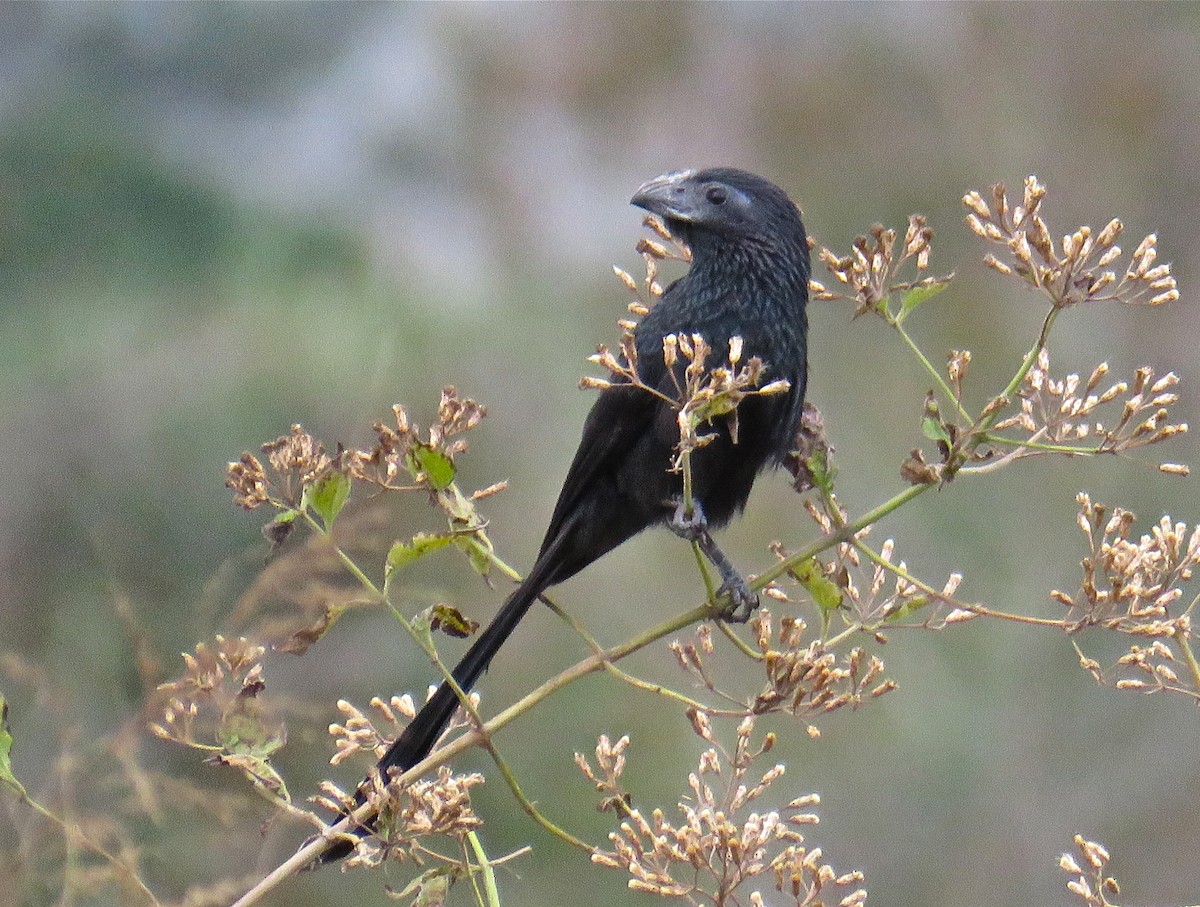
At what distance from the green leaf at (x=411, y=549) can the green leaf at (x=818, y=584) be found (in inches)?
17.7

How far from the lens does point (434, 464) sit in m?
1.76

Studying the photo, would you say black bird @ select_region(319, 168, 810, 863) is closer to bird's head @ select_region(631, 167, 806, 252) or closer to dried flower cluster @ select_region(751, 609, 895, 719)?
bird's head @ select_region(631, 167, 806, 252)

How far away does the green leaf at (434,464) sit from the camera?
176 cm

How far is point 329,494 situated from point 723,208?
149cm

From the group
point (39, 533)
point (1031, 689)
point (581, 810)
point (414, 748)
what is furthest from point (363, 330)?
point (414, 748)

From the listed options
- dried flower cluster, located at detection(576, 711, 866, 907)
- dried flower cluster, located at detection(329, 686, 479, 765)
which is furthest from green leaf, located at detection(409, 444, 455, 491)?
dried flower cluster, located at detection(576, 711, 866, 907)

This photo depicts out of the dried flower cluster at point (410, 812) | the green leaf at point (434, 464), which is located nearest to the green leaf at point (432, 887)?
the dried flower cluster at point (410, 812)

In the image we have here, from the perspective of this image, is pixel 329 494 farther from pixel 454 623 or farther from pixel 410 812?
pixel 410 812

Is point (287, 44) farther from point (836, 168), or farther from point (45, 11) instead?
point (836, 168)

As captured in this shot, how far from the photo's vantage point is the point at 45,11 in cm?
997

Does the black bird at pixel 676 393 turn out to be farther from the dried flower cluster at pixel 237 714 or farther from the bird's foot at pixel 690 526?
the dried flower cluster at pixel 237 714

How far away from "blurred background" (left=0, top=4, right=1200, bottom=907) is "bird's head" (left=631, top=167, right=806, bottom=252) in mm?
2323

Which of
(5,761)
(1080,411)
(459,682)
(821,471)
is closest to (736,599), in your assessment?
(821,471)

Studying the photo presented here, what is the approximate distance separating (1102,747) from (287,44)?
6.85m
